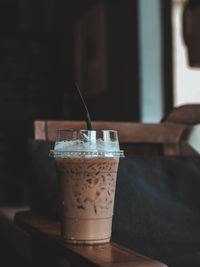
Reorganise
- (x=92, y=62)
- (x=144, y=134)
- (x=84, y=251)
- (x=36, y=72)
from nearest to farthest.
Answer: (x=84, y=251) → (x=144, y=134) → (x=92, y=62) → (x=36, y=72)

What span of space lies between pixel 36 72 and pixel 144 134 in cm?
341

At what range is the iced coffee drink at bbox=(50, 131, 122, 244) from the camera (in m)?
0.88

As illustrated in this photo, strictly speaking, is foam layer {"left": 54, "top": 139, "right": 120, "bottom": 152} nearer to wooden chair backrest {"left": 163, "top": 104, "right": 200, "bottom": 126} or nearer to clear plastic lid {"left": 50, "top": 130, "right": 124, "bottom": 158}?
clear plastic lid {"left": 50, "top": 130, "right": 124, "bottom": 158}

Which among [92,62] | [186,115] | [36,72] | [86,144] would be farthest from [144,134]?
[36,72]

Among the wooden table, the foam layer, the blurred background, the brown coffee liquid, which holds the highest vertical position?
the blurred background

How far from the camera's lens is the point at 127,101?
12.0ft

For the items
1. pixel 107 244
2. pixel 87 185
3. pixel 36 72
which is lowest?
pixel 107 244

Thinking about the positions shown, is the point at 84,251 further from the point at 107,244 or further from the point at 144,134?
the point at 144,134

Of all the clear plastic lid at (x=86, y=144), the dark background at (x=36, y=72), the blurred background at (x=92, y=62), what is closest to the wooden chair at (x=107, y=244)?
the clear plastic lid at (x=86, y=144)

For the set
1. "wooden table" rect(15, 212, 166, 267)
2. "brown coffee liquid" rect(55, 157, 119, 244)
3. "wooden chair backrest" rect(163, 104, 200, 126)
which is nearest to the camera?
"wooden table" rect(15, 212, 166, 267)

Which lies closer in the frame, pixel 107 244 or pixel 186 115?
pixel 107 244

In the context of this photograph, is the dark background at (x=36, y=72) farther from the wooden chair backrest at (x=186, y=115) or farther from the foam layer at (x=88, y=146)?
the foam layer at (x=88, y=146)

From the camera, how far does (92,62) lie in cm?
420

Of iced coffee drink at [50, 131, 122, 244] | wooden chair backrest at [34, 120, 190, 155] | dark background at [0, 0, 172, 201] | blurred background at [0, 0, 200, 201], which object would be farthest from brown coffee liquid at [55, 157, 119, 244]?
dark background at [0, 0, 172, 201]
